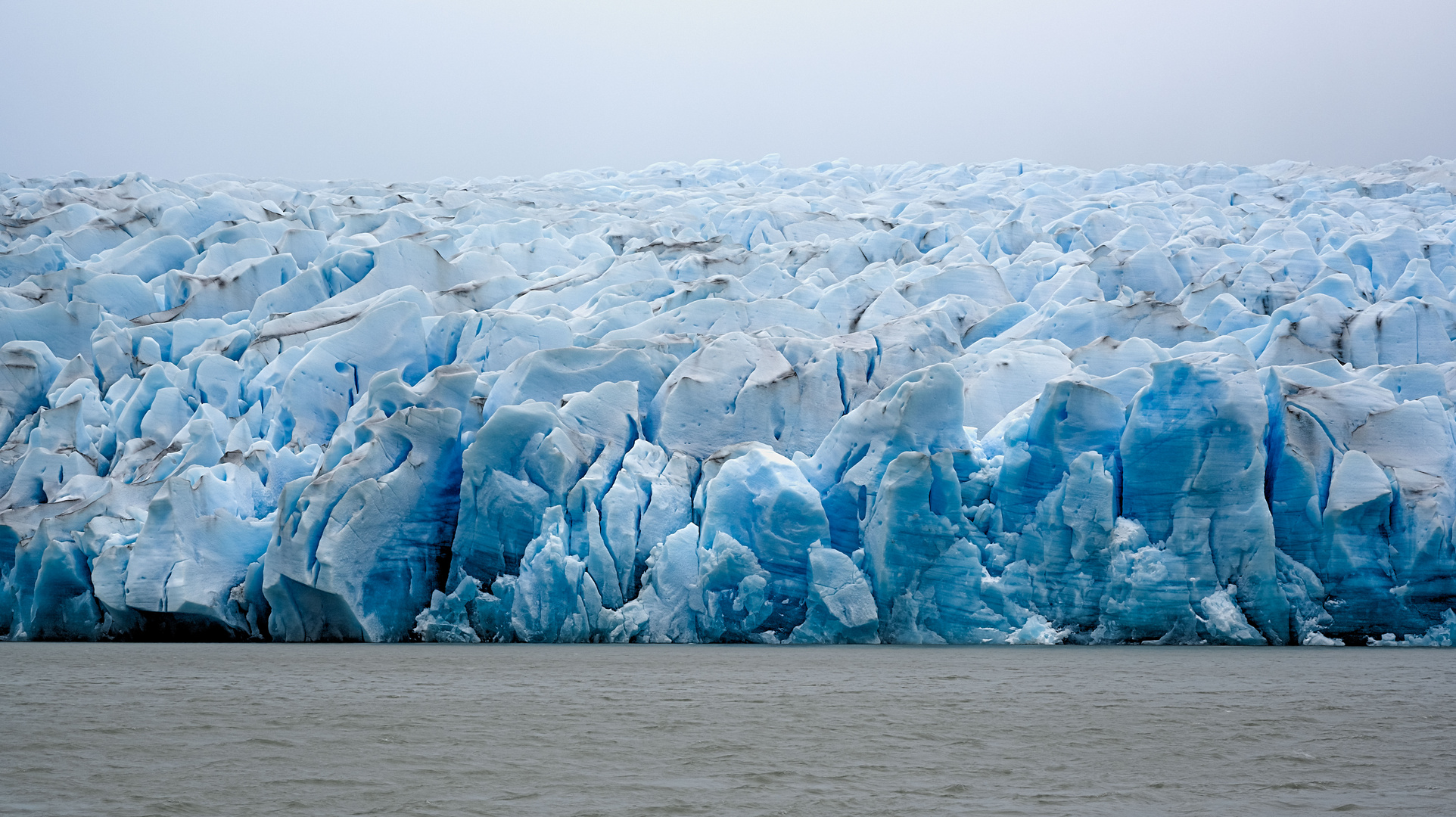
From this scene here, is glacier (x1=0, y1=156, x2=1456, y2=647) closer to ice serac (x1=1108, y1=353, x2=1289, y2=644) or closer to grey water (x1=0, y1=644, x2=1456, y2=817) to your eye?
ice serac (x1=1108, y1=353, x2=1289, y2=644)

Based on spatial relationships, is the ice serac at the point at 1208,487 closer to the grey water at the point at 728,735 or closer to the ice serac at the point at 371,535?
the grey water at the point at 728,735

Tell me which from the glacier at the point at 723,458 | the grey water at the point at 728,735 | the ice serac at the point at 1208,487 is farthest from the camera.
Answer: the glacier at the point at 723,458

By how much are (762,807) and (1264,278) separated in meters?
13.2

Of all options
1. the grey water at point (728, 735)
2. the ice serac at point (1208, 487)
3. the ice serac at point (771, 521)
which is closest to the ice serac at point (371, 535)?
the grey water at point (728, 735)

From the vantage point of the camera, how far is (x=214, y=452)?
1193 centimetres

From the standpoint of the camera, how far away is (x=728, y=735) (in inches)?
255

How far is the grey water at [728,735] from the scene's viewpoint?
4.99 meters

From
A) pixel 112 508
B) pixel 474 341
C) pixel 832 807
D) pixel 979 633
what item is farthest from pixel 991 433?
pixel 112 508

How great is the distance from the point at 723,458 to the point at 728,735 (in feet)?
15.4

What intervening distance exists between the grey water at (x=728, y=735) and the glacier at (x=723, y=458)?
0.77 meters

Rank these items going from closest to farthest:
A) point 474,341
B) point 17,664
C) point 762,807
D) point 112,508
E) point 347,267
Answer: point 762,807 < point 17,664 < point 112,508 < point 474,341 < point 347,267

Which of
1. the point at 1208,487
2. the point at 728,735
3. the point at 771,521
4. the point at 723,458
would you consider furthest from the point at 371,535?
the point at 1208,487

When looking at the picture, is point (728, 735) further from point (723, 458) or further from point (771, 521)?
point (723, 458)

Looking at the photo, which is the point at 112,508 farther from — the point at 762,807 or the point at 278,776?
the point at 762,807
